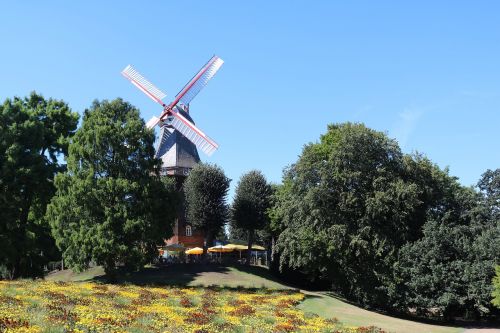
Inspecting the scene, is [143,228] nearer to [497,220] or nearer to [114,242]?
[114,242]

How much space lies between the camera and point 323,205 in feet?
155

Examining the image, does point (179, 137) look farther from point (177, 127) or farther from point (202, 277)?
point (202, 277)

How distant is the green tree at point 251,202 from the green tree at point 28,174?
73.8 feet

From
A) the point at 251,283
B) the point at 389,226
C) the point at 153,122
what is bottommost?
the point at 251,283

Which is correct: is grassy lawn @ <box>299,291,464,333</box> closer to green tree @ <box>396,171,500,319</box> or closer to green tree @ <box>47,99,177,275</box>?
green tree @ <box>396,171,500,319</box>

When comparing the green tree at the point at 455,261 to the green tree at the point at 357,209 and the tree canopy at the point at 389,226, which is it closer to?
the tree canopy at the point at 389,226

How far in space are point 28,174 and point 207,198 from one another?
21.4 metres

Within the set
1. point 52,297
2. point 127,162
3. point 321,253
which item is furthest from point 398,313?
point 52,297

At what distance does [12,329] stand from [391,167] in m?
38.5

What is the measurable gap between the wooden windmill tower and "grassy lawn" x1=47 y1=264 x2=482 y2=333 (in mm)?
14984

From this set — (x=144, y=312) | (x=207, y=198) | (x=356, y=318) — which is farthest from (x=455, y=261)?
(x=207, y=198)

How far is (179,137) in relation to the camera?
248ft

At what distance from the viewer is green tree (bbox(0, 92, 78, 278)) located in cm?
4562

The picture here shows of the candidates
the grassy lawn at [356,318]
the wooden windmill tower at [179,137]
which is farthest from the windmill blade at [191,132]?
the grassy lawn at [356,318]
